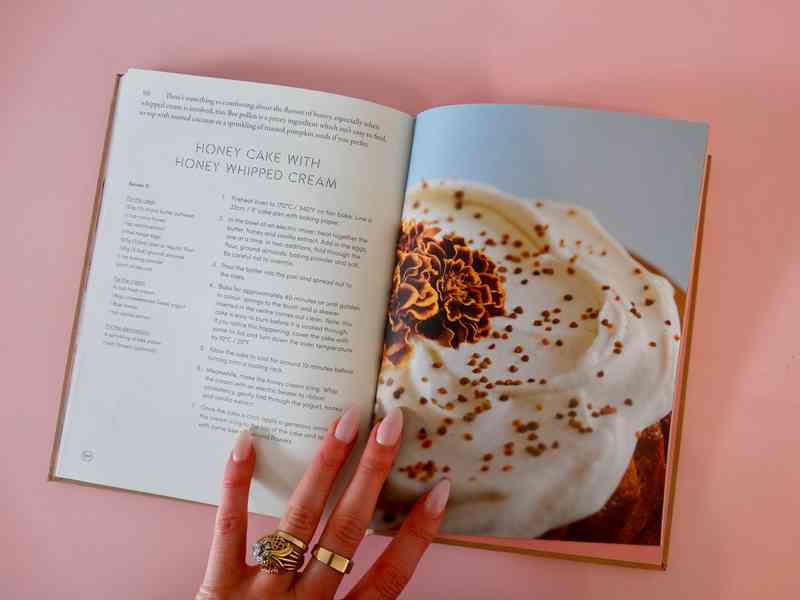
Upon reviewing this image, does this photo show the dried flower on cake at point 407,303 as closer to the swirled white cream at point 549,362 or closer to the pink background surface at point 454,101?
the swirled white cream at point 549,362

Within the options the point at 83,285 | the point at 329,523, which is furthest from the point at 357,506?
the point at 83,285

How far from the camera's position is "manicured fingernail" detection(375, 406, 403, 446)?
0.49 metres

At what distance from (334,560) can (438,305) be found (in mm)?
218

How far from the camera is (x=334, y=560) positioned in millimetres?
478

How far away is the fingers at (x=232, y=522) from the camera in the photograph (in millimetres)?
485

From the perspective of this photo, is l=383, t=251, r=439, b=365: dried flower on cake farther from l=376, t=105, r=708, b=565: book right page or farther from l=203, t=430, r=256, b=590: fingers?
l=203, t=430, r=256, b=590: fingers

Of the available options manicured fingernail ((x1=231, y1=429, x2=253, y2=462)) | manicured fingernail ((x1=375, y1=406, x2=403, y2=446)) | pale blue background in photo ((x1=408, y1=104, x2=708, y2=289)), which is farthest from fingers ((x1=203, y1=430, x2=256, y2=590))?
pale blue background in photo ((x1=408, y1=104, x2=708, y2=289))

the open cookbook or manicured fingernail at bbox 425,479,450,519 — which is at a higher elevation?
the open cookbook

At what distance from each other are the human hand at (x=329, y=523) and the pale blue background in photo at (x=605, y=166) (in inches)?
8.8

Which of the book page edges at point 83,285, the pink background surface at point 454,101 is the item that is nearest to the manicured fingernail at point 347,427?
the pink background surface at point 454,101

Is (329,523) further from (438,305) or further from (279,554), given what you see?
(438,305)

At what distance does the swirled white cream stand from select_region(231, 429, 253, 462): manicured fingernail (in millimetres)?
133

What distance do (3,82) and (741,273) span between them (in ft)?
2.39

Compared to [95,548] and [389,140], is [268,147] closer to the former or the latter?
[389,140]
